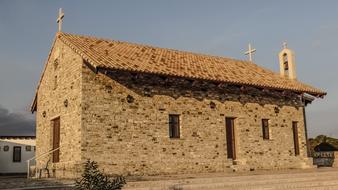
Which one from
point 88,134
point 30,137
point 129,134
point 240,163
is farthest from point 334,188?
point 30,137

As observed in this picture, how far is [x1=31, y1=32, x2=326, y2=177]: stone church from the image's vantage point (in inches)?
635

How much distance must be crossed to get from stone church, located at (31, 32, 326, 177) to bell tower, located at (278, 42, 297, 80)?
5.84ft

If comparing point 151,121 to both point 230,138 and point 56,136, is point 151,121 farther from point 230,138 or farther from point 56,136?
point 56,136

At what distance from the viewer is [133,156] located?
Answer: 54.2 feet

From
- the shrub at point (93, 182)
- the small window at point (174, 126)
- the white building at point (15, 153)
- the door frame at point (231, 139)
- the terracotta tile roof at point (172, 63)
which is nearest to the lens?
the shrub at point (93, 182)

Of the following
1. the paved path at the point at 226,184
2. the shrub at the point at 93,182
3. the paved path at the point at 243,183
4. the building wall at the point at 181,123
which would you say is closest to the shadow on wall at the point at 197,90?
the building wall at the point at 181,123

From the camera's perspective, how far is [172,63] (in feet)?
63.9

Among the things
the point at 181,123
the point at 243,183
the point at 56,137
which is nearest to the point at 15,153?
the point at 56,137

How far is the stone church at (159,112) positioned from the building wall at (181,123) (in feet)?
0.14

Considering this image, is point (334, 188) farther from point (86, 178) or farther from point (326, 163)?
point (326, 163)

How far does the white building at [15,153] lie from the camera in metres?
26.0

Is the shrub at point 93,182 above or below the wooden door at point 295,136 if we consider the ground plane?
below

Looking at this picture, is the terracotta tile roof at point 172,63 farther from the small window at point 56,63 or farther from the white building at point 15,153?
the white building at point 15,153

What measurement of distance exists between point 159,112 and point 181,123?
126 cm
